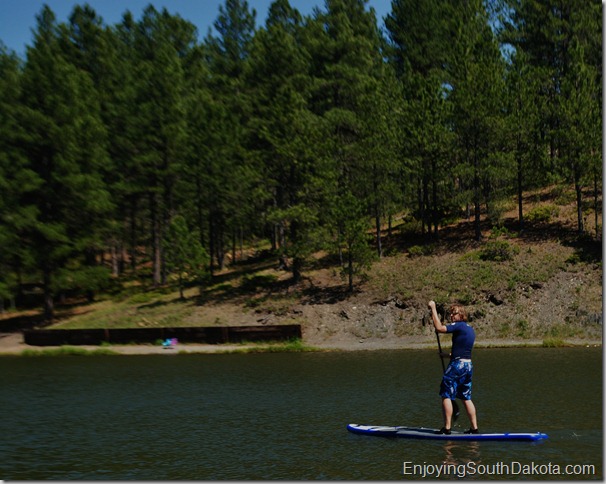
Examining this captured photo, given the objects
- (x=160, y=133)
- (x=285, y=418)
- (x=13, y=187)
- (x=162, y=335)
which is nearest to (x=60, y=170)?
(x=13, y=187)

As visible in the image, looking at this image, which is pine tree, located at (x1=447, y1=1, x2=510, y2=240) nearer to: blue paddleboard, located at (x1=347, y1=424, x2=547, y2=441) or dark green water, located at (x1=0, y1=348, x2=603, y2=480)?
dark green water, located at (x1=0, y1=348, x2=603, y2=480)

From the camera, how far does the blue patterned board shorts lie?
14.6 metres

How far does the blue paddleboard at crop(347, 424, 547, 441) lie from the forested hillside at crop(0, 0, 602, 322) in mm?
31952

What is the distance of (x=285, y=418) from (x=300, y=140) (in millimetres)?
35778

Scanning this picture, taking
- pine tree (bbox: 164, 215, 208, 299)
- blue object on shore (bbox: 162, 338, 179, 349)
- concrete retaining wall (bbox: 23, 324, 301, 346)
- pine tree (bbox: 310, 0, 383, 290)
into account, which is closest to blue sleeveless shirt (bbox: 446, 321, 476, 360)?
concrete retaining wall (bbox: 23, 324, 301, 346)

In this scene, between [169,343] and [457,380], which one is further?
[169,343]

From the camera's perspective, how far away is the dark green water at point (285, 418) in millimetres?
13422

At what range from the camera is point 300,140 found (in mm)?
52125

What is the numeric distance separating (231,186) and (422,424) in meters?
42.3

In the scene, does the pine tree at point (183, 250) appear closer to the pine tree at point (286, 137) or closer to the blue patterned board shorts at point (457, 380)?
the pine tree at point (286, 137)

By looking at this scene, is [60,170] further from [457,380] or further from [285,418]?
[457,380]

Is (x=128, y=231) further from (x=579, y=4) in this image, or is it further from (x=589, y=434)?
(x=589, y=434)

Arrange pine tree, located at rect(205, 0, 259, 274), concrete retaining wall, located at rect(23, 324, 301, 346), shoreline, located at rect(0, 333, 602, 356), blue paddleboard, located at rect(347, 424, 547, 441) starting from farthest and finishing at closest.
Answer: pine tree, located at rect(205, 0, 259, 274)
concrete retaining wall, located at rect(23, 324, 301, 346)
shoreline, located at rect(0, 333, 602, 356)
blue paddleboard, located at rect(347, 424, 547, 441)

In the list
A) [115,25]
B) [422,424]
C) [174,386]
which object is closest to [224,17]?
[115,25]
